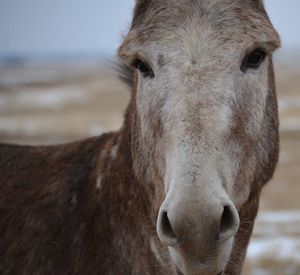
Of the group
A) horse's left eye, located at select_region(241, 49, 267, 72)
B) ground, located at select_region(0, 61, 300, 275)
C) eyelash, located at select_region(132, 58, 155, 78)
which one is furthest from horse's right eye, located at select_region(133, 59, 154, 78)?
ground, located at select_region(0, 61, 300, 275)

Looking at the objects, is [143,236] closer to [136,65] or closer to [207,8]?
[136,65]

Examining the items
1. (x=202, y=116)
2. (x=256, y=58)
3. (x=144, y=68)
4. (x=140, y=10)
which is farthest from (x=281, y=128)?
(x=202, y=116)

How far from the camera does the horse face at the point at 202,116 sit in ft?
10.1

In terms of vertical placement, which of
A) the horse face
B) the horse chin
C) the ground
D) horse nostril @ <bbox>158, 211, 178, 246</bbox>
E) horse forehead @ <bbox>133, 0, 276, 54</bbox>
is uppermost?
horse forehead @ <bbox>133, 0, 276, 54</bbox>

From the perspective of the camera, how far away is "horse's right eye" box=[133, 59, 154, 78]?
392cm

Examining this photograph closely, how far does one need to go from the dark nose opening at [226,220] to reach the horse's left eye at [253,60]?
3.92 feet

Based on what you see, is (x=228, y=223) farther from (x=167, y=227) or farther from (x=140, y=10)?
(x=140, y=10)

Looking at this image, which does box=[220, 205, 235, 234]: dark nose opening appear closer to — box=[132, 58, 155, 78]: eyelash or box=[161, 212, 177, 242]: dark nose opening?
box=[161, 212, 177, 242]: dark nose opening

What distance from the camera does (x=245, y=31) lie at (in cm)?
374

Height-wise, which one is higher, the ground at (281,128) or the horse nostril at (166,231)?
the horse nostril at (166,231)

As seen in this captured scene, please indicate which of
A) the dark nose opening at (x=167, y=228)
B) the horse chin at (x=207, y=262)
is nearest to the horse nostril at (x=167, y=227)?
the dark nose opening at (x=167, y=228)

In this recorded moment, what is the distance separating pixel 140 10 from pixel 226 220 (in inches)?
77.3

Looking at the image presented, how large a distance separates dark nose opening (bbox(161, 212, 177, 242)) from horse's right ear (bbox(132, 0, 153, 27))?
168cm

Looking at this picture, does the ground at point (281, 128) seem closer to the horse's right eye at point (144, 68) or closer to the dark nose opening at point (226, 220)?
the horse's right eye at point (144, 68)
